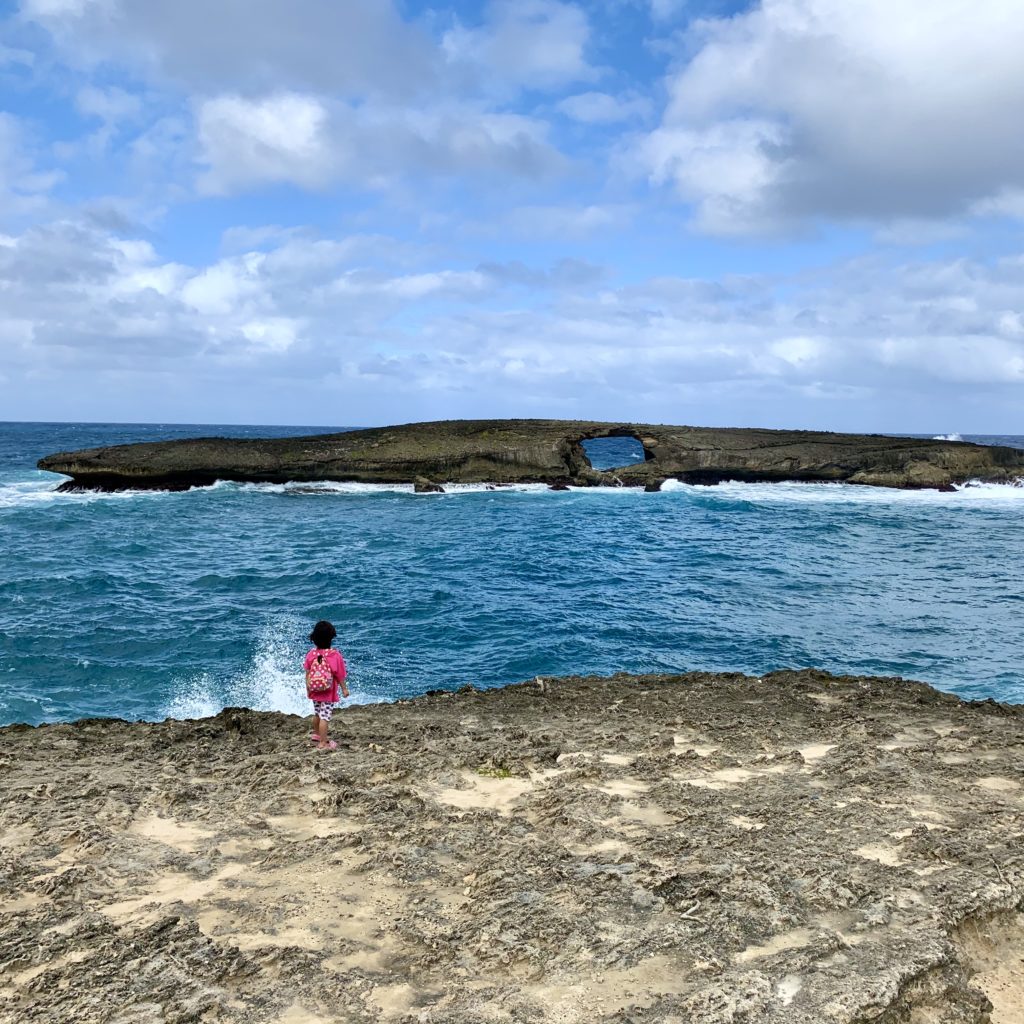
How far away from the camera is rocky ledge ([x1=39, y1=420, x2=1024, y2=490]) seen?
45.9 meters

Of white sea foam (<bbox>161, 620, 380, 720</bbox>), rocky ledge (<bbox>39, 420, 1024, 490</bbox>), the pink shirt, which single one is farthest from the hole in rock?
the pink shirt

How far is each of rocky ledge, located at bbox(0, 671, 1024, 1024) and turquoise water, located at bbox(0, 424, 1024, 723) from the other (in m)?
6.27

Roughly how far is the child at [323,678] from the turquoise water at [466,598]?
5.17 m

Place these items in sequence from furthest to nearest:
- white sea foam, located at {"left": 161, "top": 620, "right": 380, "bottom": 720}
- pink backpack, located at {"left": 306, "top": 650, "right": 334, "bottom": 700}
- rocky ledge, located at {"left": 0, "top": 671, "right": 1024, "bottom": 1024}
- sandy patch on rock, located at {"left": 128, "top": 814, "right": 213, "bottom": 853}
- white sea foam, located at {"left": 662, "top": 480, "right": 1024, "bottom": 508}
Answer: white sea foam, located at {"left": 662, "top": 480, "right": 1024, "bottom": 508}
white sea foam, located at {"left": 161, "top": 620, "right": 380, "bottom": 720}
pink backpack, located at {"left": 306, "top": 650, "right": 334, "bottom": 700}
sandy patch on rock, located at {"left": 128, "top": 814, "right": 213, "bottom": 853}
rocky ledge, located at {"left": 0, "top": 671, "right": 1024, "bottom": 1024}

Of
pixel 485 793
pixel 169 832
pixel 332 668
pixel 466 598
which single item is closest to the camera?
pixel 169 832

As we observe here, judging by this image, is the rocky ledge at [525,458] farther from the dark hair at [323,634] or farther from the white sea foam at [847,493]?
the dark hair at [323,634]

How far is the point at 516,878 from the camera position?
16.4 ft

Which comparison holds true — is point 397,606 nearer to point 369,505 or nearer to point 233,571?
point 233,571

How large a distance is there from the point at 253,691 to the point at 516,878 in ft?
32.3

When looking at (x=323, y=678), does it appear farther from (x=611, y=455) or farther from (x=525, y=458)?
(x=611, y=455)

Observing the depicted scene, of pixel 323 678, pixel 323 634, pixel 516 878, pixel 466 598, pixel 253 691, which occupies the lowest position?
pixel 253 691

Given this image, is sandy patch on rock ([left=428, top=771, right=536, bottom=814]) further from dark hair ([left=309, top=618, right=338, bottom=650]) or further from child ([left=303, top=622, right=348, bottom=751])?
dark hair ([left=309, top=618, right=338, bottom=650])

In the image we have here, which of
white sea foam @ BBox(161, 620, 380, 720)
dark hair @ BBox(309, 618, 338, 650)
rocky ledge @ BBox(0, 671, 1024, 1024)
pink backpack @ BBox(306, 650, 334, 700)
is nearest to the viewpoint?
rocky ledge @ BBox(0, 671, 1024, 1024)


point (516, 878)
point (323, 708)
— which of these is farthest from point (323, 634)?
point (516, 878)
